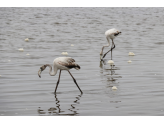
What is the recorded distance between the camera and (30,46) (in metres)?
23.8

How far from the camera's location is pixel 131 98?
38.4 ft

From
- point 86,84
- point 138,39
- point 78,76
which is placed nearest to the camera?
point 86,84

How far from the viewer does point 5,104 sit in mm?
10992

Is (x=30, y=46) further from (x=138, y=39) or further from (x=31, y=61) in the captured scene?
(x=138, y=39)

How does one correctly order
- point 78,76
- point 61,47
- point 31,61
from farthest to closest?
point 61,47, point 31,61, point 78,76

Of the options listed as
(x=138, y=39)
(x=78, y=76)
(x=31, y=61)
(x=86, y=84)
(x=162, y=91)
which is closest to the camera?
(x=162, y=91)

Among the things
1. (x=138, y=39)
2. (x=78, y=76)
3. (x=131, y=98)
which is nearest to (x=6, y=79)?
(x=78, y=76)

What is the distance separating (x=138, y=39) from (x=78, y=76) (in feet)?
43.9

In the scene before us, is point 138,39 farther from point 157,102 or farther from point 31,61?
point 157,102

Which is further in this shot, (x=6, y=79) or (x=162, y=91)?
(x=6, y=79)

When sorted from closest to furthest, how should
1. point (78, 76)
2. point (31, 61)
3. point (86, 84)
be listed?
point (86, 84)
point (78, 76)
point (31, 61)

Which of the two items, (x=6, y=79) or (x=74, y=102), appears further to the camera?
(x=6, y=79)

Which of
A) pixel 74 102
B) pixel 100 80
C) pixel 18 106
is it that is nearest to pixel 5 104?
pixel 18 106

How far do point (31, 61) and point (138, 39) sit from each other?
1135cm
